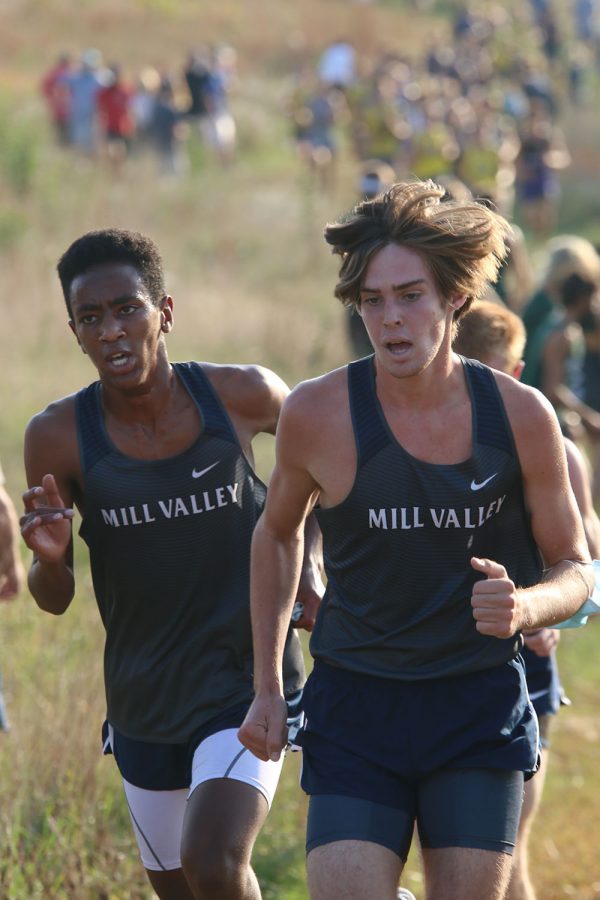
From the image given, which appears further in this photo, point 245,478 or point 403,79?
point 403,79

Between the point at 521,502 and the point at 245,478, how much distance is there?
93 centimetres

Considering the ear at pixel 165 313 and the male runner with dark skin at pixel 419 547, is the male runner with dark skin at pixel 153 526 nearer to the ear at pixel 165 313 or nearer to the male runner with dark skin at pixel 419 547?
the ear at pixel 165 313

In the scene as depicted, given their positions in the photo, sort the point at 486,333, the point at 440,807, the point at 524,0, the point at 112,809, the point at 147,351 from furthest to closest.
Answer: the point at 524,0 < the point at 112,809 < the point at 486,333 < the point at 147,351 < the point at 440,807

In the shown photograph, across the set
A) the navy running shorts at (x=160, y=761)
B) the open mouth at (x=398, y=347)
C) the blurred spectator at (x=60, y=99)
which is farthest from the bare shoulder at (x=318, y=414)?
the blurred spectator at (x=60, y=99)

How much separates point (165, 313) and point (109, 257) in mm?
236

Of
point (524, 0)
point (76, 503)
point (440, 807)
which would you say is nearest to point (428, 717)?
point (440, 807)

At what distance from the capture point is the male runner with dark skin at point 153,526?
165 inches

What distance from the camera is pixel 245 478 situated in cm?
432

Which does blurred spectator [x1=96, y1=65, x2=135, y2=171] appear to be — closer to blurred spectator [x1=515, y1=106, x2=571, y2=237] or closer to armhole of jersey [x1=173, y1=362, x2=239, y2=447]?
blurred spectator [x1=515, y1=106, x2=571, y2=237]

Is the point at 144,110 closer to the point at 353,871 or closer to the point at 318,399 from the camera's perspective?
the point at 318,399

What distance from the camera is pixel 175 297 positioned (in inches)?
755

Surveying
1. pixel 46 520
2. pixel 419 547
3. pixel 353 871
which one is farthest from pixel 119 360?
pixel 353 871

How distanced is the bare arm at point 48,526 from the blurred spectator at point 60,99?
24.4 meters

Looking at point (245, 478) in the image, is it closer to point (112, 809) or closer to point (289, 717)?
point (289, 717)
